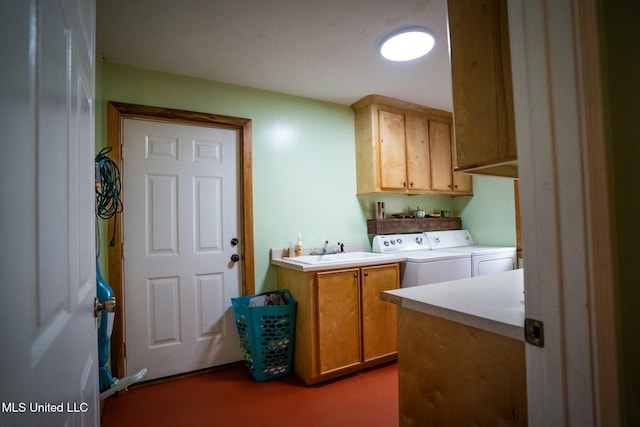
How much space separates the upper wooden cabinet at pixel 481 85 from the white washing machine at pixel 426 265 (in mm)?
1662

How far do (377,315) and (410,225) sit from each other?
124cm

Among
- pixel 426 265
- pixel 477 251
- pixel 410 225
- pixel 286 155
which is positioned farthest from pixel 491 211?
pixel 286 155

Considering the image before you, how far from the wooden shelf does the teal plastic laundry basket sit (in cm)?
124

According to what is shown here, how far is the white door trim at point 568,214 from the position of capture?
0.58 m

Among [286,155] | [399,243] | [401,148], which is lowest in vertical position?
[399,243]

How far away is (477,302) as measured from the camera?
112cm

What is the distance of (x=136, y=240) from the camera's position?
2.27 m

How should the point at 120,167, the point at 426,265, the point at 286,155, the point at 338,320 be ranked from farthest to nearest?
the point at 286,155 < the point at 426,265 < the point at 338,320 < the point at 120,167

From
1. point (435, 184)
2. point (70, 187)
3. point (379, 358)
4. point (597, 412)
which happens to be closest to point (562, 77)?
point (597, 412)

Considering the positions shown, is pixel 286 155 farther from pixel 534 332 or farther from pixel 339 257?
pixel 534 332

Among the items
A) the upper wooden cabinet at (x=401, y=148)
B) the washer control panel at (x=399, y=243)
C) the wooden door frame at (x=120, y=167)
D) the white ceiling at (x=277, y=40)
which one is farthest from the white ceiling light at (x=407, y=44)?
the washer control panel at (x=399, y=243)

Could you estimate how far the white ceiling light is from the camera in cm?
195

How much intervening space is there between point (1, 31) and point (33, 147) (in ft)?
0.53

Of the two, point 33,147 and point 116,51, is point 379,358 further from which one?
point 116,51
